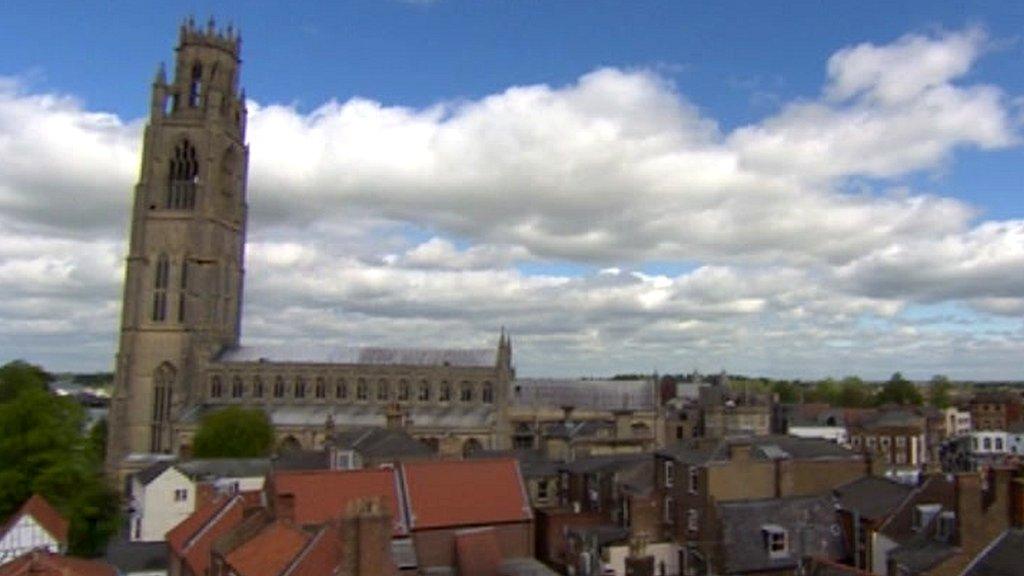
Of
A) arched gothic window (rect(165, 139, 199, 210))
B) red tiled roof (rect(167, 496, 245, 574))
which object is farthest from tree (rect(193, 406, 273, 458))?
red tiled roof (rect(167, 496, 245, 574))

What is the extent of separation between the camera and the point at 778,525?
39688mm

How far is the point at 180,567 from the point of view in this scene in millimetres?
40344

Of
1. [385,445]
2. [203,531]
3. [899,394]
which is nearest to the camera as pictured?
[203,531]

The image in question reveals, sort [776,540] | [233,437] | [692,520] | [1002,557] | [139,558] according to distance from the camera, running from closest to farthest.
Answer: [1002,557] → [776,540] → [692,520] → [139,558] → [233,437]

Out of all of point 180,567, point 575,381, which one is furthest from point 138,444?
point 180,567

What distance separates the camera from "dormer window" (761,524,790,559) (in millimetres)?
39156

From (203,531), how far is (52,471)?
78.6 ft

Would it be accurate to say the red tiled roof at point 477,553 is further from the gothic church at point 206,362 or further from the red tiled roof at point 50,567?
the gothic church at point 206,362

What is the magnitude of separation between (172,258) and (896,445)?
88971 mm

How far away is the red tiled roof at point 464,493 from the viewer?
39844 mm

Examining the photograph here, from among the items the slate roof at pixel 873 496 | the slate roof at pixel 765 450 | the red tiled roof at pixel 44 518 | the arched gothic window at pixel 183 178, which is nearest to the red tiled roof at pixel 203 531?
the red tiled roof at pixel 44 518

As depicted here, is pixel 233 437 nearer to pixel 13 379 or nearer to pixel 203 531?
pixel 13 379

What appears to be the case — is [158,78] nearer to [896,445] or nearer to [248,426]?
[248,426]

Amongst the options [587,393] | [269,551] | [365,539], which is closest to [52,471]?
[269,551]
